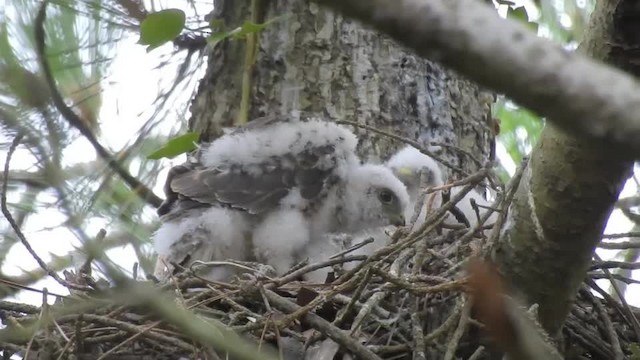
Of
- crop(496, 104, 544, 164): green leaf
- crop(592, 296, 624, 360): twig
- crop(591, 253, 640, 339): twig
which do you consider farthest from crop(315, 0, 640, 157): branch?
crop(496, 104, 544, 164): green leaf

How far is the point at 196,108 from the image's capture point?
10.8ft

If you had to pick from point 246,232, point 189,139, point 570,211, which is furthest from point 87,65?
point 570,211

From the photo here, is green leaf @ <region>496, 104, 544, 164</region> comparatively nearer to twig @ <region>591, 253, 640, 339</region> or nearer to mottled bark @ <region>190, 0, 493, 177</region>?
mottled bark @ <region>190, 0, 493, 177</region>

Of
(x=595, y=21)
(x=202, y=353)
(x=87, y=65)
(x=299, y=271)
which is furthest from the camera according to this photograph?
(x=87, y=65)

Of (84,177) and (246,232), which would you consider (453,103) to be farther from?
(84,177)

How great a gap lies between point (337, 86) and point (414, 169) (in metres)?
0.36

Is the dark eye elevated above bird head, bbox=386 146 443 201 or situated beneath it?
situated beneath

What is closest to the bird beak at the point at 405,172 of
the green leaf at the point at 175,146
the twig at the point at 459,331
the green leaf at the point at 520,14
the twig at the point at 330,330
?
the green leaf at the point at 520,14

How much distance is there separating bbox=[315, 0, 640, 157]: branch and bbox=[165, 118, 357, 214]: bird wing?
1.96 meters

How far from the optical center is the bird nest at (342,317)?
190 cm

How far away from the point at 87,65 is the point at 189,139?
1.11ft

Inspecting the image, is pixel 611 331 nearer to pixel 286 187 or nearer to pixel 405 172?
pixel 286 187

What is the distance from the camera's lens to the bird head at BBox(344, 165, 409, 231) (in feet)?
9.35

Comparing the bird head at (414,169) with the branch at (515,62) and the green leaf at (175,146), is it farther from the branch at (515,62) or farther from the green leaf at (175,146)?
the branch at (515,62)
